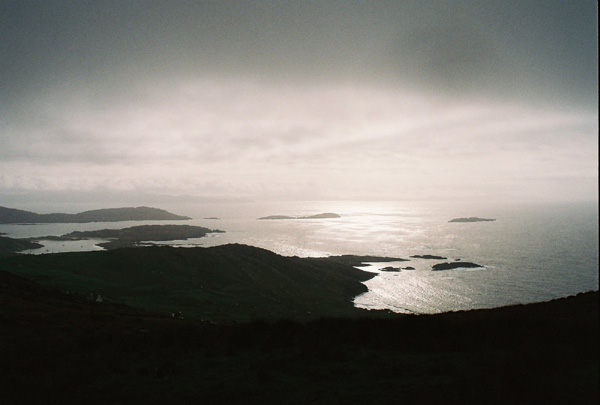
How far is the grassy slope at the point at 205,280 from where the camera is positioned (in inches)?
2222

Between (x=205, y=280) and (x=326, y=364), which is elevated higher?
(x=326, y=364)

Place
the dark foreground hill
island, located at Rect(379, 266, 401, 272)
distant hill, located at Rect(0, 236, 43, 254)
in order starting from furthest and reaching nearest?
distant hill, located at Rect(0, 236, 43, 254) → island, located at Rect(379, 266, 401, 272) → the dark foreground hill

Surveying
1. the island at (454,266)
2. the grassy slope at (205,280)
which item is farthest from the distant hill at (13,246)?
the island at (454,266)

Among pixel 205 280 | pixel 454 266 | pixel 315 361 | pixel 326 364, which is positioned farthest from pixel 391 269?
pixel 326 364

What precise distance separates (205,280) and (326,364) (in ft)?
242

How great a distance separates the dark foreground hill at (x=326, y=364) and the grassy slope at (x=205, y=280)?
126 feet

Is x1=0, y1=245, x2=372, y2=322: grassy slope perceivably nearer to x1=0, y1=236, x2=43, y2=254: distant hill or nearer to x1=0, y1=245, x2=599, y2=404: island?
x1=0, y1=245, x2=599, y2=404: island

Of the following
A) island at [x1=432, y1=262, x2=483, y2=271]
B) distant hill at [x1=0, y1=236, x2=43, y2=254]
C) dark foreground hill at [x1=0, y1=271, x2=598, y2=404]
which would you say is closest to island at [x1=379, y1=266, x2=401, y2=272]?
island at [x1=432, y1=262, x2=483, y2=271]

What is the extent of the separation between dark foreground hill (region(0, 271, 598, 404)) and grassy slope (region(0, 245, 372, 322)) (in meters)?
38.3

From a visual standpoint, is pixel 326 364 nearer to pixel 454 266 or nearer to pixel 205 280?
pixel 205 280

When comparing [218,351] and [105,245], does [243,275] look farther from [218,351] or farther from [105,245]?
[105,245]

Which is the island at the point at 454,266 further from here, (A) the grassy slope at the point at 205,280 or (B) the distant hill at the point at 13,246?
(B) the distant hill at the point at 13,246

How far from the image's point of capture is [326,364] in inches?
430

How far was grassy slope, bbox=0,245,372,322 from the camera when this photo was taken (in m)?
56.4
